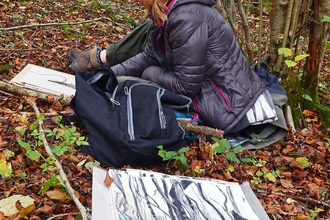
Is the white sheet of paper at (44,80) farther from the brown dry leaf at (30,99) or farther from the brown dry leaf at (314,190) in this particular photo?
the brown dry leaf at (314,190)

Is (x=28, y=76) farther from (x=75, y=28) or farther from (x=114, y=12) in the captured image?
(x=114, y=12)

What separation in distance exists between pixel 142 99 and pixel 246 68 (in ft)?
2.62

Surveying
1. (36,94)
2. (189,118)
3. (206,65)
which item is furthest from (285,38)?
(36,94)

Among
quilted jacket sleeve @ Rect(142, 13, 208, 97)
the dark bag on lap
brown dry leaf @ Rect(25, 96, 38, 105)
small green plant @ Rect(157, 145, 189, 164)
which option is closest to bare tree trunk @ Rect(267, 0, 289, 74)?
quilted jacket sleeve @ Rect(142, 13, 208, 97)

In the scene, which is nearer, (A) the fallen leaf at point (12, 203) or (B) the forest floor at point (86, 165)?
(A) the fallen leaf at point (12, 203)

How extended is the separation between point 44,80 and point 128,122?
3.28 feet

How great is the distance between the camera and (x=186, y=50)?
2.28m

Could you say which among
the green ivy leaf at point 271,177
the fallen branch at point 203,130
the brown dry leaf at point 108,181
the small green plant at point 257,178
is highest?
the brown dry leaf at point 108,181

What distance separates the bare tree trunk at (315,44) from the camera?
9.20 ft

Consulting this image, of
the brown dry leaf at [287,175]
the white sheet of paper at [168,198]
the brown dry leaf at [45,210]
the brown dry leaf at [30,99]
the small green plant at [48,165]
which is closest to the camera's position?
the white sheet of paper at [168,198]

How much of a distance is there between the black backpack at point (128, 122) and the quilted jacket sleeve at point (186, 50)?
0.14 metres

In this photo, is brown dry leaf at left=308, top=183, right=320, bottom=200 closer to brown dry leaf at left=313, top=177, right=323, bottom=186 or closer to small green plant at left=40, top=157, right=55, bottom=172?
brown dry leaf at left=313, top=177, right=323, bottom=186

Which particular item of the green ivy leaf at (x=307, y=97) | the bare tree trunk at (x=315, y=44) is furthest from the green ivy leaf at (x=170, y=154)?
the bare tree trunk at (x=315, y=44)

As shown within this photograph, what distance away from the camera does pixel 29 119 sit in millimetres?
2312
